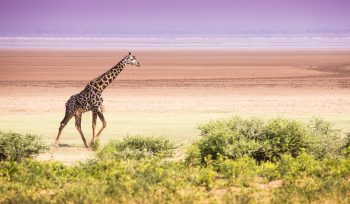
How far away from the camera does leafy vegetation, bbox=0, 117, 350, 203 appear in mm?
12055

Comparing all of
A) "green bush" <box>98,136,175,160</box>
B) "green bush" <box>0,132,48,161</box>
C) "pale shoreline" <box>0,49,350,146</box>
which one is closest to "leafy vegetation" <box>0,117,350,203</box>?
"green bush" <box>98,136,175,160</box>

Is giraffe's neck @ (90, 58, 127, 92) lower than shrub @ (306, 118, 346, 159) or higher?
higher

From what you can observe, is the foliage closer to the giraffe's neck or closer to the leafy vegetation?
the leafy vegetation

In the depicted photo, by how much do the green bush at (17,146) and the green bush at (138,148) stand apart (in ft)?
5.62

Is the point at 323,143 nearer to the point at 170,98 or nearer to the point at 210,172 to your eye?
the point at 210,172

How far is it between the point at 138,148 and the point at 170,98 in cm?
1830

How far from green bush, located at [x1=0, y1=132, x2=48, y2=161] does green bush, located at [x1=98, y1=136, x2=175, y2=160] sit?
171 centimetres

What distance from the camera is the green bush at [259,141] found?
15.6 metres

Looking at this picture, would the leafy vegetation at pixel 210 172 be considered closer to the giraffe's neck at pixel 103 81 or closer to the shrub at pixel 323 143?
the shrub at pixel 323 143

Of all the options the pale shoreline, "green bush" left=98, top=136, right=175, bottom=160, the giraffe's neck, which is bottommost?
the pale shoreline

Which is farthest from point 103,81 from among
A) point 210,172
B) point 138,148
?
point 210,172

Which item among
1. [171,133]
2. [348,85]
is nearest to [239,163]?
[171,133]

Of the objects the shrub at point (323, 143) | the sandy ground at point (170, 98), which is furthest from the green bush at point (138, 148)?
the shrub at point (323, 143)

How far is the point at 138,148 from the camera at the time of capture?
1666 centimetres
